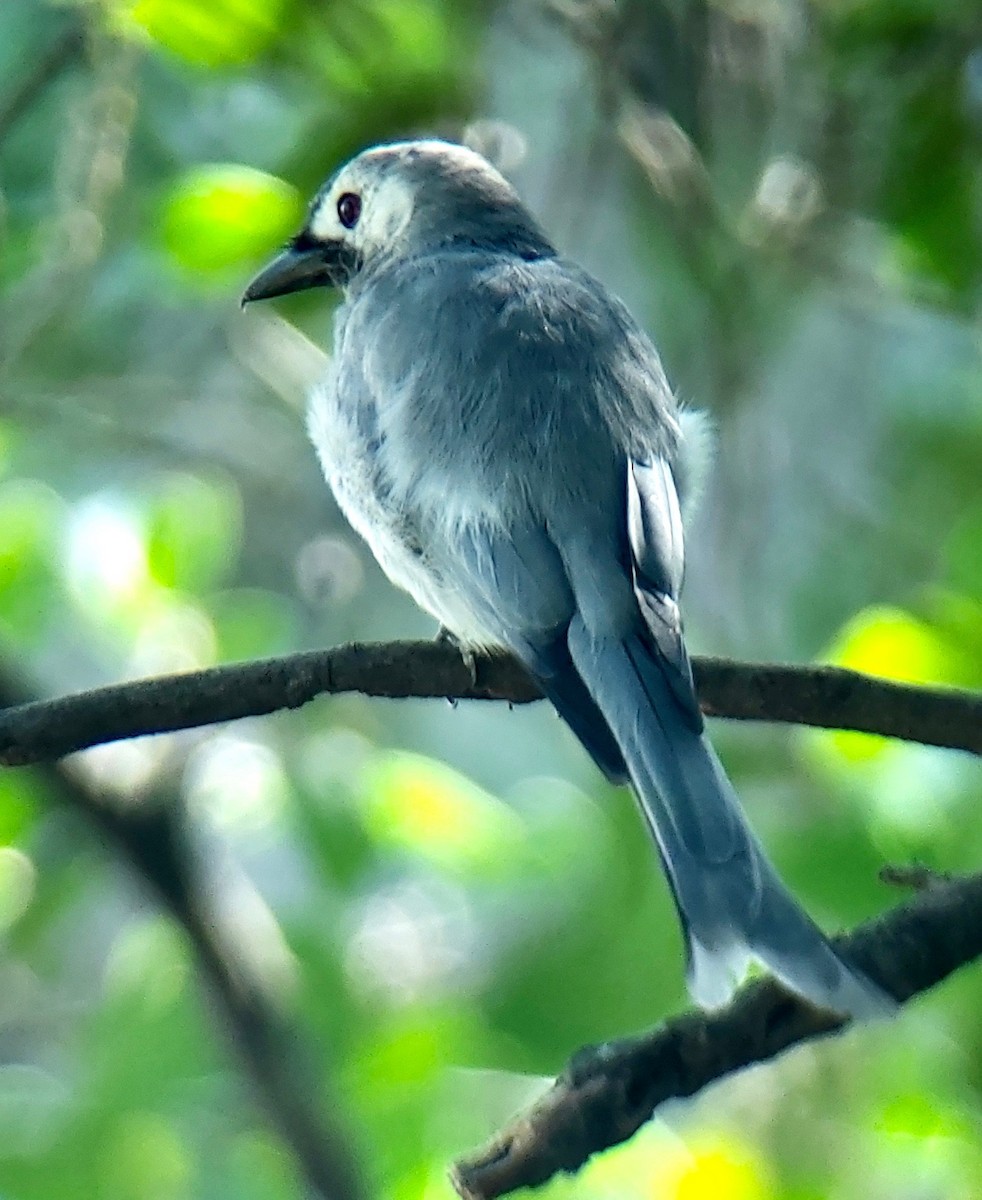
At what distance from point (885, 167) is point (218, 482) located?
1.60 meters

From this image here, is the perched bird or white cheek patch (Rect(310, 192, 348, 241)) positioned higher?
the perched bird

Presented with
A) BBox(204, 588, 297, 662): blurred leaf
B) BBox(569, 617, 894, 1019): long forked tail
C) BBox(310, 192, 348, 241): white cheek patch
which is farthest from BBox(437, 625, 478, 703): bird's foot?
BBox(310, 192, 348, 241): white cheek patch

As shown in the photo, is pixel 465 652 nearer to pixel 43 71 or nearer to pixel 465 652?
pixel 465 652

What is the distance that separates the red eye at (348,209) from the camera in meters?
2.66

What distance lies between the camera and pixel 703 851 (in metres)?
1.50

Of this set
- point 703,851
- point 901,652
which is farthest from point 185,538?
point 703,851

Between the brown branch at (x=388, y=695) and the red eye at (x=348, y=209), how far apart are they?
3.33 ft

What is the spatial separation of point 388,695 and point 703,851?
14.9 inches

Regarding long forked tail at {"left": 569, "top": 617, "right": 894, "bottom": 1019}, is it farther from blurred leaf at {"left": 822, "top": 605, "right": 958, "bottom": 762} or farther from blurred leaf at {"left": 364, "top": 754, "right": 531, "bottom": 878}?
blurred leaf at {"left": 364, "top": 754, "right": 531, "bottom": 878}

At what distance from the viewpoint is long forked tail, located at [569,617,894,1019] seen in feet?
4.63

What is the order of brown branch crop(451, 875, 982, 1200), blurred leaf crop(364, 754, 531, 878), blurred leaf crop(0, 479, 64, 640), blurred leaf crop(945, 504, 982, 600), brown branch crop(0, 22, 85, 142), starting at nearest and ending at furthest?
brown branch crop(451, 875, 982, 1200) → blurred leaf crop(945, 504, 982, 600) → blurred leaf crop(364, 754, 531, 878) → blurred leaf crop(0, 479, 64, 640) → brown branch crop(0, 22, 85, 142)

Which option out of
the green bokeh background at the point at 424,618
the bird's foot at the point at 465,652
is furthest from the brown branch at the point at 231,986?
the bird's foot at the point at 465,652

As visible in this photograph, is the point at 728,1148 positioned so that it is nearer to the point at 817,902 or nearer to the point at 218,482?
the point at 817,902

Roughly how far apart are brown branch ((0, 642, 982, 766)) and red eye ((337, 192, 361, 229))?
3.33ft
